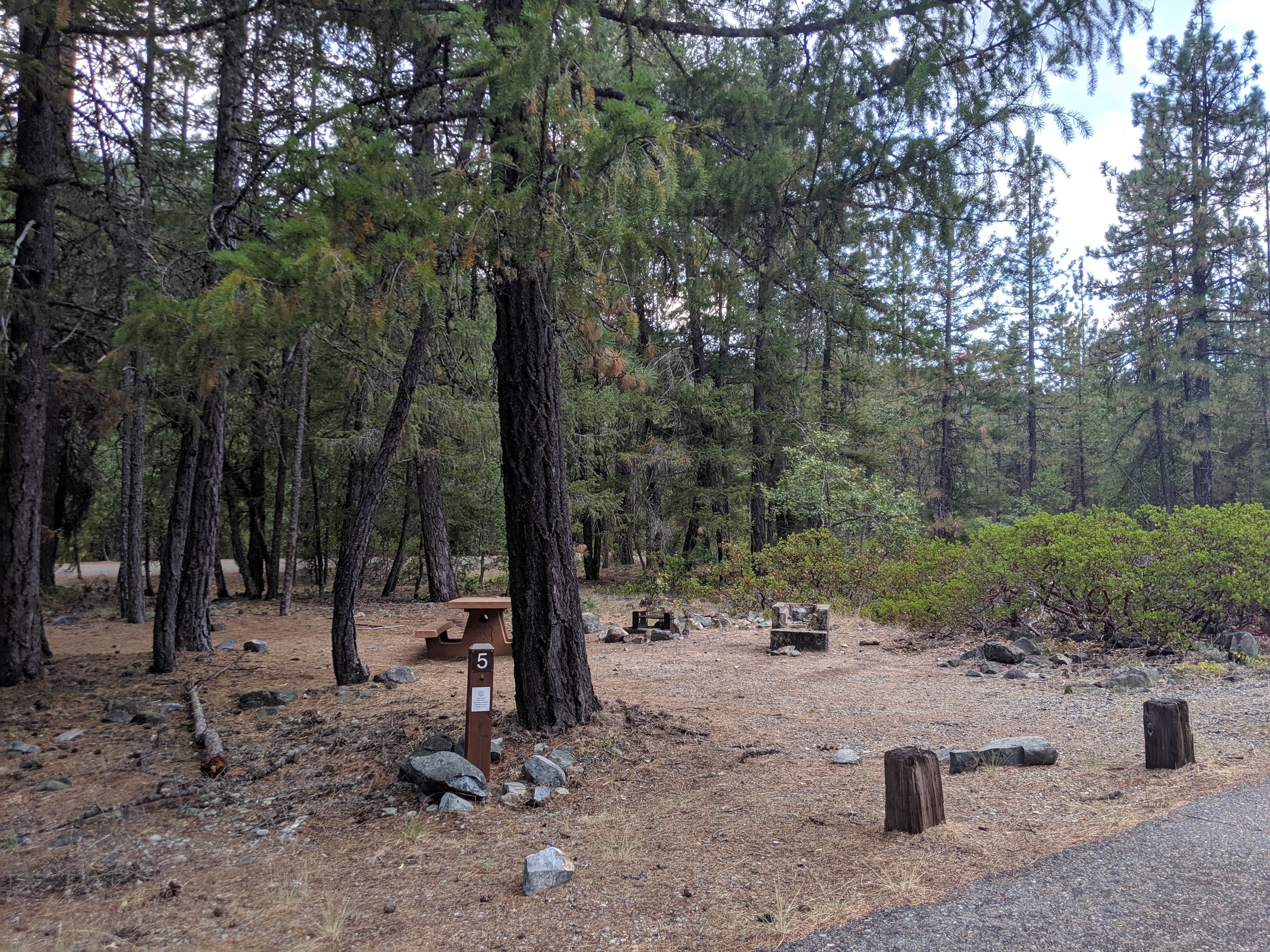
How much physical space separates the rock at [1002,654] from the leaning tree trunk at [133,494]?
30.8 feet

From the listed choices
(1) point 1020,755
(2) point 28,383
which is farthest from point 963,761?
(2) point 28,383

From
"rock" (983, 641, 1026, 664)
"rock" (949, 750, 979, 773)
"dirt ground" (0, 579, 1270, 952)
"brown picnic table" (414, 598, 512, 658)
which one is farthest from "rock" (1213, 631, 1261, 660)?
"brown picnic table" (414, 598, 512, 658)

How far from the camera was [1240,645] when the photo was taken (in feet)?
24.7

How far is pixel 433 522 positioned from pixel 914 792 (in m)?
11.5

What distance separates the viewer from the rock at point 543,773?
453cm

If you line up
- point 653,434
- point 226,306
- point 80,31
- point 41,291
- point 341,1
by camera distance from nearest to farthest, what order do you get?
1. point 226,306
2. point 341,1
3. point 80,31
4. point 41,291
5. point 653,434

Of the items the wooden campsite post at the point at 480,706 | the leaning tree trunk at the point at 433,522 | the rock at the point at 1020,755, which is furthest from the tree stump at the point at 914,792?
the leaning tree trunk at the point at 433,522

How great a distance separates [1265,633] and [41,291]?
1241 centimetres

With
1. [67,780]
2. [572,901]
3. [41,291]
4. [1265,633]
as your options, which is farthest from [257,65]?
[1265,633]

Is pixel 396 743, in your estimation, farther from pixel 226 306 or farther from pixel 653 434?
pixel 653 434

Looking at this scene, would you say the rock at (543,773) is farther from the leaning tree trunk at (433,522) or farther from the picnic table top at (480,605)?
the leaning tree trunk at (433,522)

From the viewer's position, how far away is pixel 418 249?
4.15 metres

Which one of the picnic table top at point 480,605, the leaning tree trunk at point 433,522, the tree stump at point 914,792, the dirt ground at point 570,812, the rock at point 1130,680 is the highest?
the leaning tree trunk at point 433,522

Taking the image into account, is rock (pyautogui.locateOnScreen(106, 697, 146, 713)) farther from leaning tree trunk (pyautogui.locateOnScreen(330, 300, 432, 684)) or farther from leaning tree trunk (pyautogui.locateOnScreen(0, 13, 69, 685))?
leaning tree trunk (pyautogui.locateOnScreen(330, 300, 432, 684))
